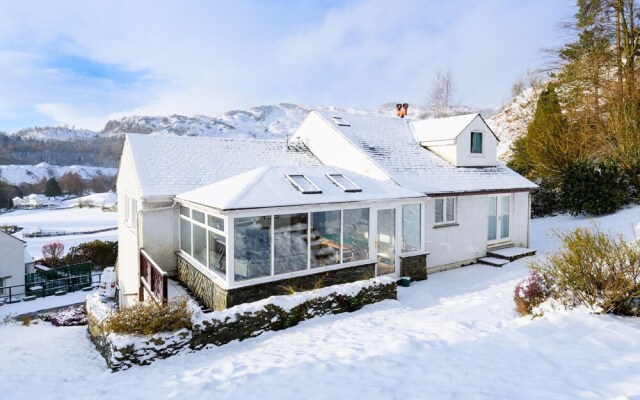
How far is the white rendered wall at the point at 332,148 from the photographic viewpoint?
49.0 feet

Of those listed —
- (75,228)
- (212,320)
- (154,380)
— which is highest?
(212,320)

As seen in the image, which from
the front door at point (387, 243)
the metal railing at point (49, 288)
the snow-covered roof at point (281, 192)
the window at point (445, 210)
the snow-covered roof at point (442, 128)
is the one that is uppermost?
the snow-covered roof at point (442, 128)

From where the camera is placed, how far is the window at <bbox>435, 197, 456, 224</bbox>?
47.2 ft

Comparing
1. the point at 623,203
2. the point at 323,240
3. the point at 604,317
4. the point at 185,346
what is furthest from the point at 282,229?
the point at 623,203

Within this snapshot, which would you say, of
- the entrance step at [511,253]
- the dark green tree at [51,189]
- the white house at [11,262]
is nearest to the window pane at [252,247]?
the entrance step at [511,253]

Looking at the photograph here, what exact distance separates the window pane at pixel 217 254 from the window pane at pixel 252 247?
0.36 meters

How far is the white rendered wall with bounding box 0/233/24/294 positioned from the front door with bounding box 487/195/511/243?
107 ft

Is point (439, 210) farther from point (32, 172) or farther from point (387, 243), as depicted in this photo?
point (32, 172)

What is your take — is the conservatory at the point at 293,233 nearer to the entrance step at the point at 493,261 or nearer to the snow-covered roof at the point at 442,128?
the entrance step at the point at 493,261

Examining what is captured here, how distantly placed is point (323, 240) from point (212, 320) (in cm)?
394

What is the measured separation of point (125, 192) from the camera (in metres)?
16.3

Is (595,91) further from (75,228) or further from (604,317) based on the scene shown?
(75,228)

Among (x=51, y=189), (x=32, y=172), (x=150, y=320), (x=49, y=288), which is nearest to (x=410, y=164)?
(x=150, y=320)

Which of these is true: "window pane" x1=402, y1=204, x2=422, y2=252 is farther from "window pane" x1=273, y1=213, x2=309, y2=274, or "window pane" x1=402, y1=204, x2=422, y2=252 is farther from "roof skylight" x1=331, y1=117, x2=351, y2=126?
"roof skylight" x1=331, y1=117, x2=351, y2=126
